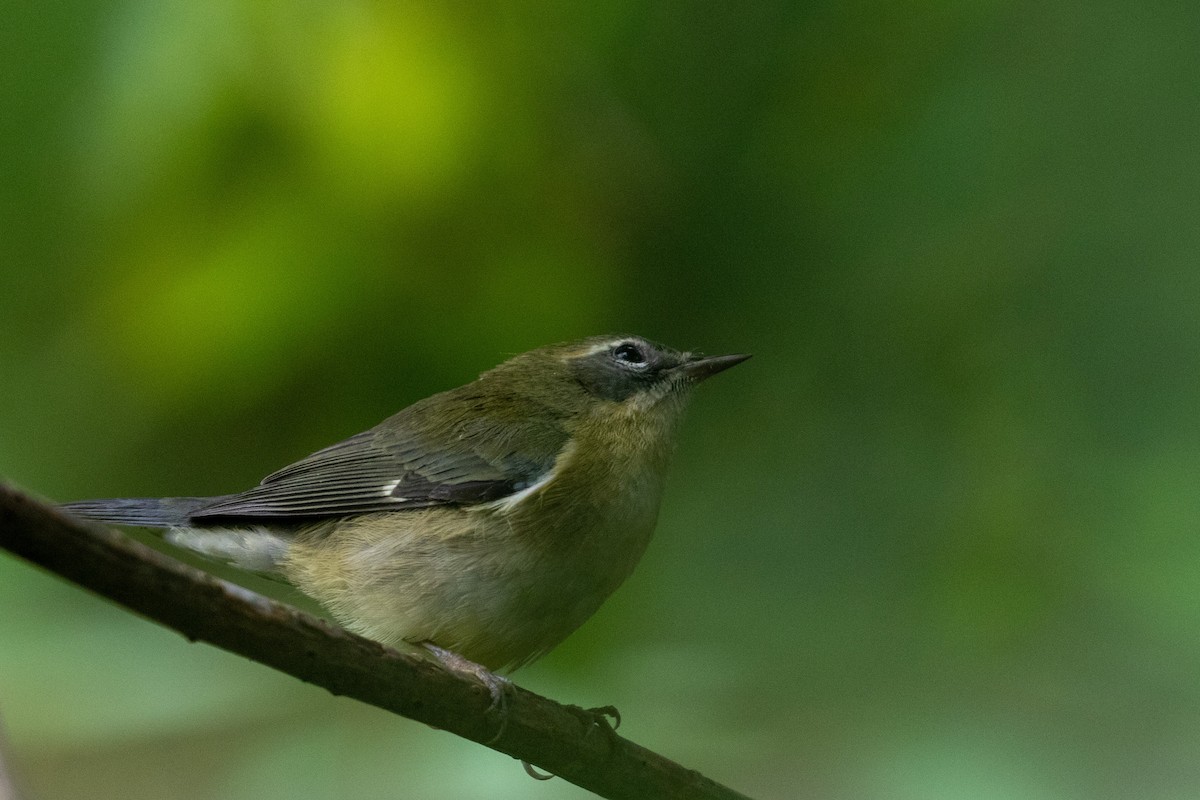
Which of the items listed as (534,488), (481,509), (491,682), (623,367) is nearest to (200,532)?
(481,509)

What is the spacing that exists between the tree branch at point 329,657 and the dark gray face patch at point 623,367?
40.4 inches

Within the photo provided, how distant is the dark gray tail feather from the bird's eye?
1192 mm

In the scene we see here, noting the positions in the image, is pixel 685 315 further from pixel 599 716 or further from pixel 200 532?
pixel 200 532

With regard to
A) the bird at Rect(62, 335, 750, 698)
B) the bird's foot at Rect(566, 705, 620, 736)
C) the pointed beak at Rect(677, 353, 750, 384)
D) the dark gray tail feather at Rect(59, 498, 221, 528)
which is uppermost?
the pointed beak at Rect(677, 353, 750, 384)

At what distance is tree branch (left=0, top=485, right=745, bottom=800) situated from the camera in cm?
136

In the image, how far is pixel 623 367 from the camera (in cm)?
322

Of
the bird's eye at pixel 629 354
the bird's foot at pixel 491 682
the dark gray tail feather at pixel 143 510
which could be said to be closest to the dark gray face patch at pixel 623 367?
the bird's eye at pixel 629 354

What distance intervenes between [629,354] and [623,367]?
0.11 meters

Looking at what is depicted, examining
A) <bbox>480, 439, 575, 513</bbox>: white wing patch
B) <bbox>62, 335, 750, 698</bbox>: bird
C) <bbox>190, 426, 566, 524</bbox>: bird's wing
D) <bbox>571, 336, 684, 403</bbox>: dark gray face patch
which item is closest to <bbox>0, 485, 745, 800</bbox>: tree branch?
<bbox>62, 335, 750, 698</bbox>: bird

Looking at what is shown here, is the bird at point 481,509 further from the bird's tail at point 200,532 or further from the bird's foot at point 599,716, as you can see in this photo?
the bird's foot at point 599,716

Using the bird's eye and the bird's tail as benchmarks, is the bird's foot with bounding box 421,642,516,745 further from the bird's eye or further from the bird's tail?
the bird's eye

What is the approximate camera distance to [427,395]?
Answer: 276 centimetres

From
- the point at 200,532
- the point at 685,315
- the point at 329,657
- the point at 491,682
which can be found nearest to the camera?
the point at 329,657

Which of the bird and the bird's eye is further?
the bird's eye
